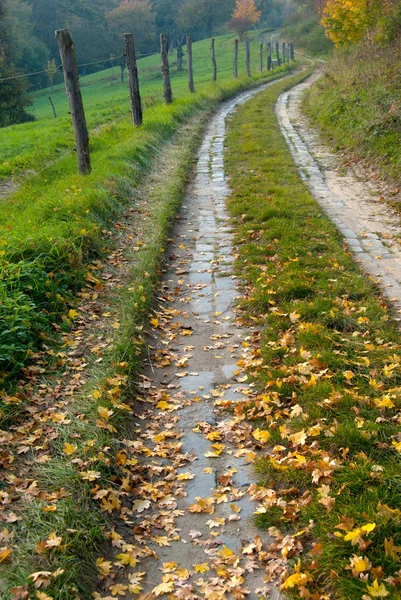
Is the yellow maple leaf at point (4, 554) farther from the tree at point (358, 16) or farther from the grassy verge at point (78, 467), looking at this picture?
the tree at point (358, 16)

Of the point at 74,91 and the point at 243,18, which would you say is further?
the point at 243,18

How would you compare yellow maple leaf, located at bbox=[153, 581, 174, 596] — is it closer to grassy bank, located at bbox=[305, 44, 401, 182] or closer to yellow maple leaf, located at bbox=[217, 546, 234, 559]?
yellow maple leaf, located at bbox=[217, 546, 234, 559]

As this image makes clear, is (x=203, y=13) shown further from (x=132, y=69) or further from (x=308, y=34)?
(x=132, y=69)

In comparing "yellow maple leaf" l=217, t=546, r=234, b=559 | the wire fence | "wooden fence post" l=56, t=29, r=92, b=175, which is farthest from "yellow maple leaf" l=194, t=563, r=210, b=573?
the wire fence

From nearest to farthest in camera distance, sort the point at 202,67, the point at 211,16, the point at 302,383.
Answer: the point at 302,383, the point at 202,67, the point at 211,16

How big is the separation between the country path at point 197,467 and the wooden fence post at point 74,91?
14.4 feet

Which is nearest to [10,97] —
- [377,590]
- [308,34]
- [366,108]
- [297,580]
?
[366,108]

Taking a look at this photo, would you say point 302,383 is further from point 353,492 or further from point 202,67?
point 202,67

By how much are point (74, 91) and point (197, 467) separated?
7783mm

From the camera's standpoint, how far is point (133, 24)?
218ft

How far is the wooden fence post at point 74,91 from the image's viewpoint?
9.57 meters

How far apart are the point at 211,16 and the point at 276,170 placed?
7213cm

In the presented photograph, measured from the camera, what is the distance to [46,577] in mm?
3123

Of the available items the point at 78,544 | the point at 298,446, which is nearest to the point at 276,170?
the point at 298,446
